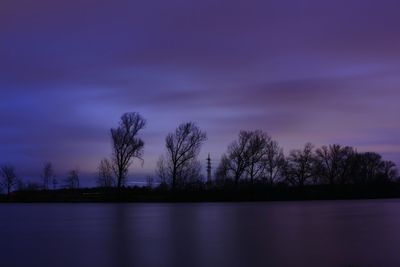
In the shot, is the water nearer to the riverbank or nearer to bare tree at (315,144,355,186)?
the riverbank

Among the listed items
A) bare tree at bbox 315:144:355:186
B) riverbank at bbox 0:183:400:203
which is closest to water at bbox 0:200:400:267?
riverbank at bbox 0:183:400:203

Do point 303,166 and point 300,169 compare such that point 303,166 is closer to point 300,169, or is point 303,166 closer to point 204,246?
point 300,169

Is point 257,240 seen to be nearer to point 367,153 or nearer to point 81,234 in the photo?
point 81,234

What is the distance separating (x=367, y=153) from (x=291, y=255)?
12259 centimetres

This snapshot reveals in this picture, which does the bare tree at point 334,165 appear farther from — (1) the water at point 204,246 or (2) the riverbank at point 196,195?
(1) the water at point 204,246

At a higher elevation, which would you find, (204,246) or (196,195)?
(196,195)

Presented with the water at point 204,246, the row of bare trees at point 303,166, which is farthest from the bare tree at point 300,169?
the water at point 204,246

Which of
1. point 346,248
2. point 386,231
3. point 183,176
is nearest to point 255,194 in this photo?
point 183,176

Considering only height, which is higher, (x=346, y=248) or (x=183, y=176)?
(x=183, y=176)

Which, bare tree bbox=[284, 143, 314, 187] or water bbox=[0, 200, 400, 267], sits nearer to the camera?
water bbox=[0, 200, 400, 267]

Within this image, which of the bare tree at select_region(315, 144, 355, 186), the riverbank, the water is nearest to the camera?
the water

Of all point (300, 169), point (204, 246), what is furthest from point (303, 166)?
point (204, 246)

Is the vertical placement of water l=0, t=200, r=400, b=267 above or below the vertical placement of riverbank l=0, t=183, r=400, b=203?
below

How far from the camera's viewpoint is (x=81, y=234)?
22703 millimetres
